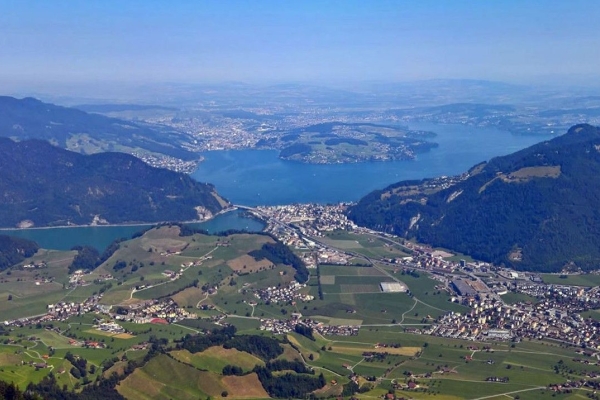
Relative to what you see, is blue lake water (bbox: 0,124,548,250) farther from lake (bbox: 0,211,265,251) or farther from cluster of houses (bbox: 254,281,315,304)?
cluster of houses (bbox: 254,281,315,304)

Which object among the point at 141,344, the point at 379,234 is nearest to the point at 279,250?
the point at 379,234

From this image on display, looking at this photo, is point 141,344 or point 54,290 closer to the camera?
point 141,344

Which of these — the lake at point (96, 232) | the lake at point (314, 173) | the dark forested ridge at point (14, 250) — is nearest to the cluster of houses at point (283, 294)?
the lake at point (96, 232)

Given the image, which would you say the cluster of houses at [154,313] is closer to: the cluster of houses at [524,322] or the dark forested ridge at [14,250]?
the dark forested ridge at [14,250]

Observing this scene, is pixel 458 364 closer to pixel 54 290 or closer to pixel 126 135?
pixel 54 290

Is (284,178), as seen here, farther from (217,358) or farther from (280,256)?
(217,358)

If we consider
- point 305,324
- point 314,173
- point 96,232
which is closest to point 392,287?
point 305,324

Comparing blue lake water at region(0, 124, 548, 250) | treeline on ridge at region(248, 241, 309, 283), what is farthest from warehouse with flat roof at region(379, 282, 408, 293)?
blue lake water at region(0, 124, 548, 250)
